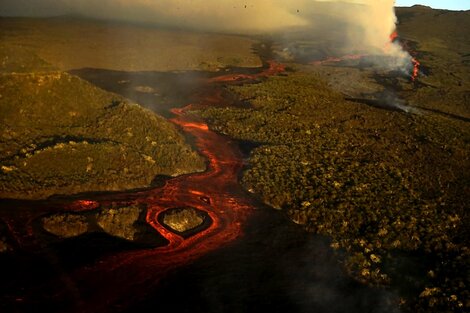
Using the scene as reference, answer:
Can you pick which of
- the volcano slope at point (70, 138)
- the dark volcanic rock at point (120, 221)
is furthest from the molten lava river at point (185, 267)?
the volcano slope at point (70, 138)

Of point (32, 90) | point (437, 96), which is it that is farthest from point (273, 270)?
point (437, 96)

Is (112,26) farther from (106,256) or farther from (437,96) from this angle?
(106,256)

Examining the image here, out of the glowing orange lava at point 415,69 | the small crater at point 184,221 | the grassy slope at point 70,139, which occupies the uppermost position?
the glowing orange lava at point 415,69

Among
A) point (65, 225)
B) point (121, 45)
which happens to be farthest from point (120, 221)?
point (121, 45)

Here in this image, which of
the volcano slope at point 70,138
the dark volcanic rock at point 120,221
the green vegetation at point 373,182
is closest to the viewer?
the green vegetation at point 373,182

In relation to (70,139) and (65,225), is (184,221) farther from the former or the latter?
(70,139)

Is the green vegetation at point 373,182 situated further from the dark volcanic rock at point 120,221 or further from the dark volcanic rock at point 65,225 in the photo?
the dark volcanic rock at point 65,225

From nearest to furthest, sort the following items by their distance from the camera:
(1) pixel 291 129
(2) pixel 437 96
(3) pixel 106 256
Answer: (3) pixel 106 256, (1) pixel 291 129, (2) pixel 437 96
